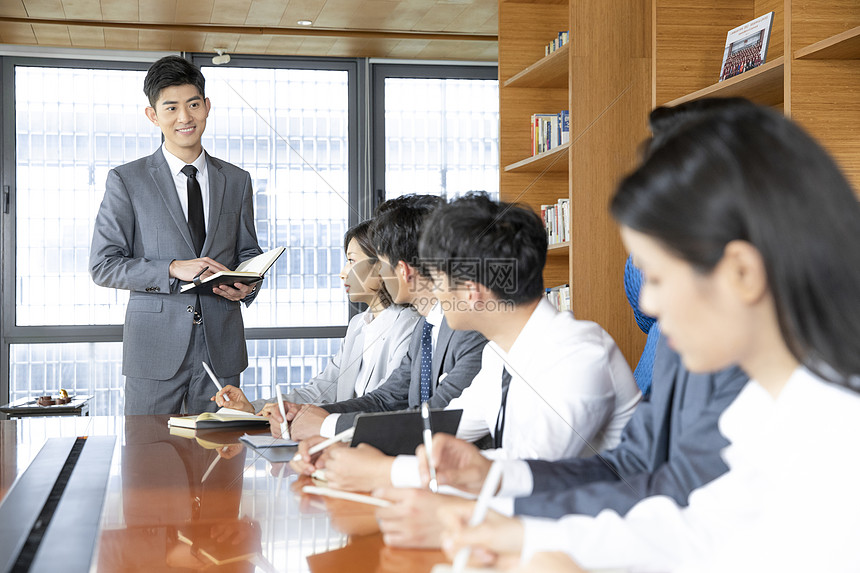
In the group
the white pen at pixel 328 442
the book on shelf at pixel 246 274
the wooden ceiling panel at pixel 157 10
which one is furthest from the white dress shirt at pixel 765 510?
the wooden ceiling panel at pixel 157 10

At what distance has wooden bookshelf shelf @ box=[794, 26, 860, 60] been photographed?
201 cm

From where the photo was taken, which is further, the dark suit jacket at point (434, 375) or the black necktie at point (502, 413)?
the dark suit jacket at point (434, 375)

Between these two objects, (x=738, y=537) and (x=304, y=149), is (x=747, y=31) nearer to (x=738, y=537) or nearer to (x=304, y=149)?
(x=738, y=537)

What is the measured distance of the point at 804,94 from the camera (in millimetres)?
2186

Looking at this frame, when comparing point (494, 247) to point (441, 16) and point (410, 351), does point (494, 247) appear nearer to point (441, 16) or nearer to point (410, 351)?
point (410, 351)

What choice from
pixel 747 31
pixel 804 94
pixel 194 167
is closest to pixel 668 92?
pixel 747 31

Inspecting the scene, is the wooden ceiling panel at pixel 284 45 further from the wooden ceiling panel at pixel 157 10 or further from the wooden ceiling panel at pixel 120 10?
the wooden ceiling panel at pixel 120 10

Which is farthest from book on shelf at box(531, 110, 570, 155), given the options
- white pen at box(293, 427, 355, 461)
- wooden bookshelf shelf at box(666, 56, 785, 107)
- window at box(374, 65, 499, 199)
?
white pen at box(293, 427, 355, 461)

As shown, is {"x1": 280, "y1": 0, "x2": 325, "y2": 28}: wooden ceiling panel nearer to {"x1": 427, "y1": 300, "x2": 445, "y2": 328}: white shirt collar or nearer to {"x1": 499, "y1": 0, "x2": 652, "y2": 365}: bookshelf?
{"x1": 499, "y1": 0, "x2": 652, "y2": 365}: bookshelf

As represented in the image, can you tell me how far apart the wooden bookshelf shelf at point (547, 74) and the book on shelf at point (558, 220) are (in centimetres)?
60

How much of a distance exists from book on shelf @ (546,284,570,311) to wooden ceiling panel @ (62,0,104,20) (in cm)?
258

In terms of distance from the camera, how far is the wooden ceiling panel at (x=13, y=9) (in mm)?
3895

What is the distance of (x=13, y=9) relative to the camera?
3977mm

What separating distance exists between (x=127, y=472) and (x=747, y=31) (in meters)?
2.36
